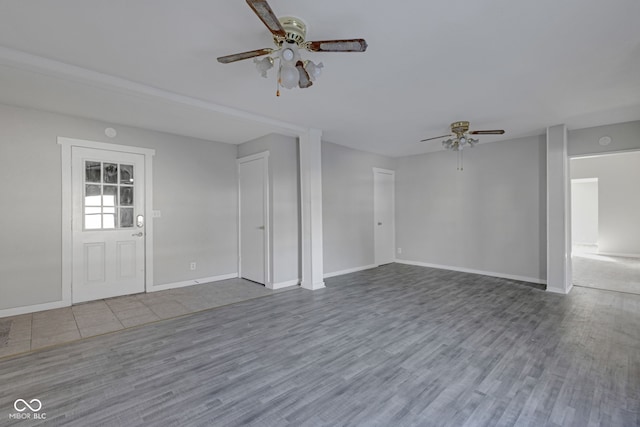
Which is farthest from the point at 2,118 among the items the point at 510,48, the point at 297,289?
the point at 510,48

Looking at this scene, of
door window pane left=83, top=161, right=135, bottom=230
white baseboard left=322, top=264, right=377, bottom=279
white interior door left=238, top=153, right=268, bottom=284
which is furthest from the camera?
white baseboard left=322, top=264, right=377, bottom=279

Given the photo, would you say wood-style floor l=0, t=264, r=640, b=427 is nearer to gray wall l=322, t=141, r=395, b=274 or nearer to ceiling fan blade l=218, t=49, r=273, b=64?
gray wall l=322, t=141, r=395, b=274

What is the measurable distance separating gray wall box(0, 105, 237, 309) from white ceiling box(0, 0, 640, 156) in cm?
37

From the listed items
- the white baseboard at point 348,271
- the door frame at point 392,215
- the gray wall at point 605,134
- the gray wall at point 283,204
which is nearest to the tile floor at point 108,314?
the gray wall at point 283,204

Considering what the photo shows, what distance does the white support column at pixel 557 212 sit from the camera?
14.7 feet

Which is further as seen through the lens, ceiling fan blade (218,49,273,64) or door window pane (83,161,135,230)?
door window pane (83,161,135,230)

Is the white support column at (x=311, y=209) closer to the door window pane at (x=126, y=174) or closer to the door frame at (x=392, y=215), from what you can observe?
the door frame at (x=392, y=215)

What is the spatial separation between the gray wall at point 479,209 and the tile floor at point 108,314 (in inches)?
152

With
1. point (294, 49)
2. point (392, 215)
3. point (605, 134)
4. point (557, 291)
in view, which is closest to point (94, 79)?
point (294, 49)

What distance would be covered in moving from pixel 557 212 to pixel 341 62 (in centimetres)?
425

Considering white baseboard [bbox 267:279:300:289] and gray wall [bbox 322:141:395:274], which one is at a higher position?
gray wall [bbox 322:141:395:274]

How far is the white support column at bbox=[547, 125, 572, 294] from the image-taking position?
14.7ft

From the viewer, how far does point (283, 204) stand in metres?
4.83

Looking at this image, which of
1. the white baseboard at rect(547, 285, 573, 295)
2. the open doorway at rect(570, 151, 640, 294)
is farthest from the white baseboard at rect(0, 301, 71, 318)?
the open doorway at rect(570, 151, 640, 294)
